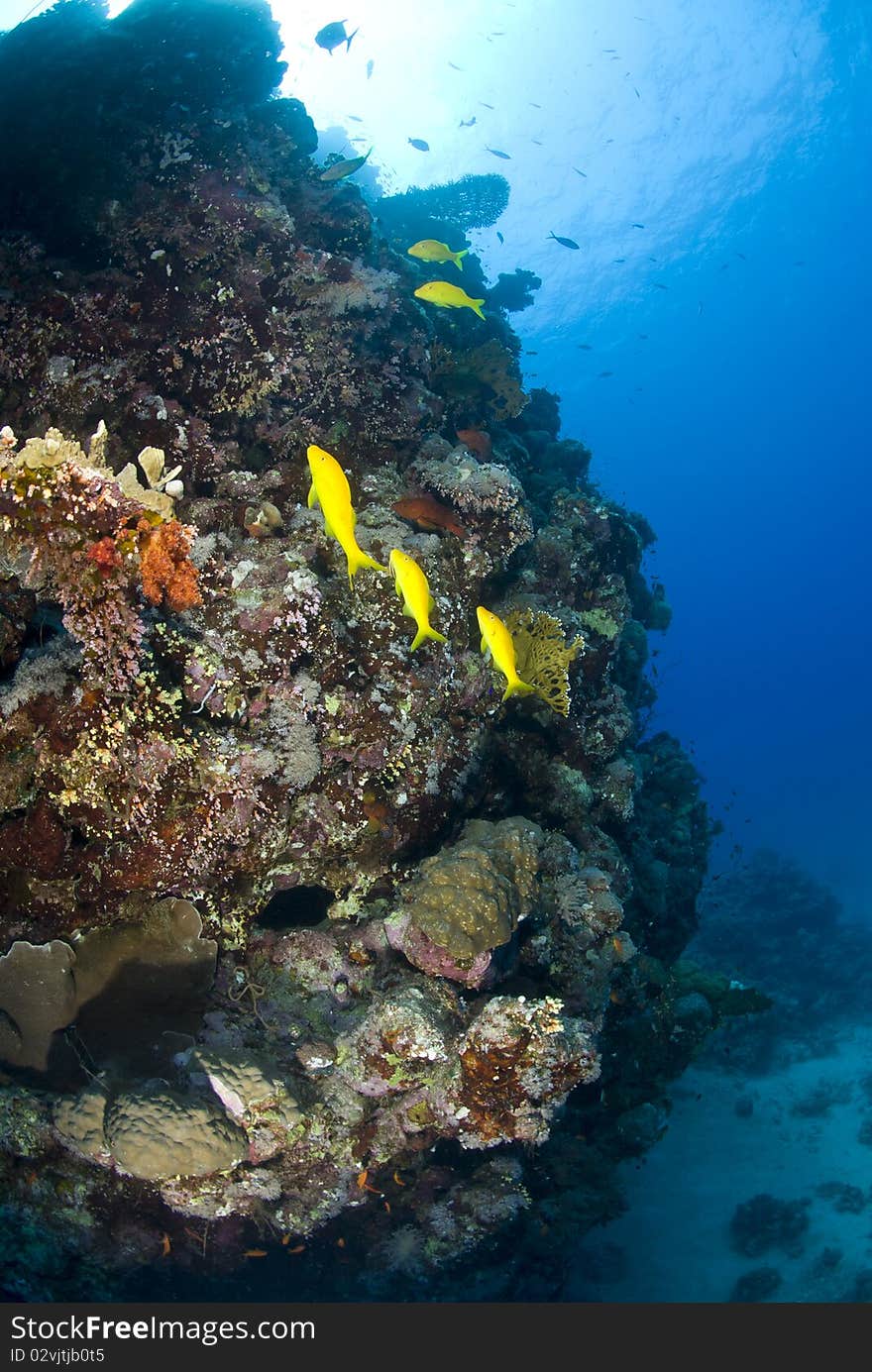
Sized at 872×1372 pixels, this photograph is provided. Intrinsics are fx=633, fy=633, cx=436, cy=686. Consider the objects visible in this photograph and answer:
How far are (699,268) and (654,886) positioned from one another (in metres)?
77.5

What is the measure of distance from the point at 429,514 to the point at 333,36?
12.9 m

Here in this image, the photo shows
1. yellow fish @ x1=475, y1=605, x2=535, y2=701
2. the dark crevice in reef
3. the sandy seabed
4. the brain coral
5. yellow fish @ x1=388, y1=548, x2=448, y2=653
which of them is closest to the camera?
yellow fish @ x1=388, y1=548, x2=448, y2=653

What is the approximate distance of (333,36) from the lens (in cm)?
1220

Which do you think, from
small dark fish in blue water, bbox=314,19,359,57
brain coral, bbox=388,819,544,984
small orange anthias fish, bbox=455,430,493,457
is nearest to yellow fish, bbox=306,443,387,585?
brain coral, bbox=388,819,544,984

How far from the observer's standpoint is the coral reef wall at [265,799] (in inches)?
145

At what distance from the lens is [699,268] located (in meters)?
65.8

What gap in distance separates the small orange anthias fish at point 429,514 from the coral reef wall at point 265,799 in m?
0.03

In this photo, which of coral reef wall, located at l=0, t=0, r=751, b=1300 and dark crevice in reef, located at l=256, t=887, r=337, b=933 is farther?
dark crevice in reef, located at l=256, t=887, r=337, b=933

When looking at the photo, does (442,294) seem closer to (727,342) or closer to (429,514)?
(429,514)

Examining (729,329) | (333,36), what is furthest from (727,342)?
(333,36)

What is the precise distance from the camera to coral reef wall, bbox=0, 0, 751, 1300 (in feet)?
12.1

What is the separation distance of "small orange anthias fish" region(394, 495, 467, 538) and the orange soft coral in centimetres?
250

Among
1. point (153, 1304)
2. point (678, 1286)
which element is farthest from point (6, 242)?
point (678, 1286)

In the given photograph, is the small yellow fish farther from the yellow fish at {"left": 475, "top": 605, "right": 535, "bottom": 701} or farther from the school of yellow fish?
the yellow fish at {"left": 475, "top": 605, "right": 535, "bottom": 701}
